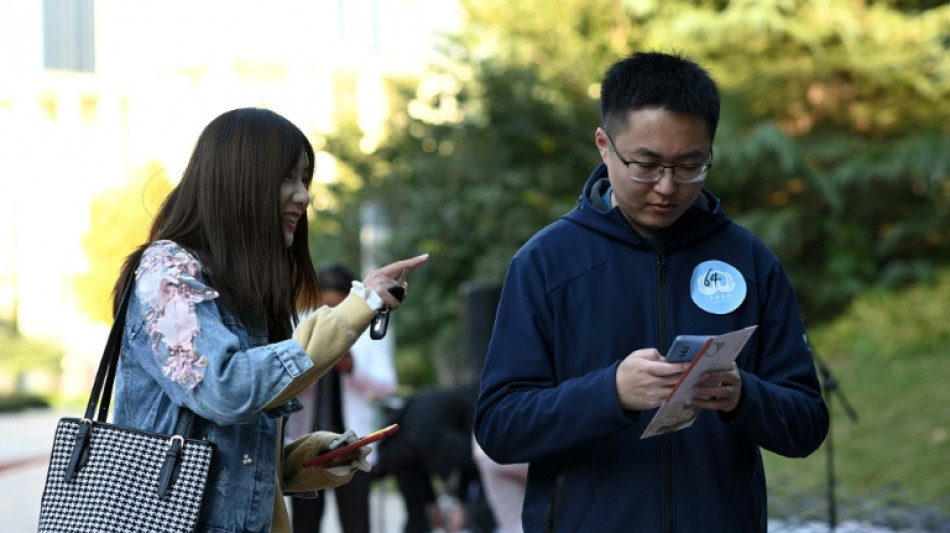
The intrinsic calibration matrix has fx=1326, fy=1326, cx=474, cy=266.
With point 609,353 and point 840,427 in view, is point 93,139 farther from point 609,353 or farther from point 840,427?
point 609,353

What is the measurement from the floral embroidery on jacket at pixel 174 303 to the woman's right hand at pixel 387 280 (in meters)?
0.34

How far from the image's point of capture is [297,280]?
3.21 meters

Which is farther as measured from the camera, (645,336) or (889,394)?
(889,394)

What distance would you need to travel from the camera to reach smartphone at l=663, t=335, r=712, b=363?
99.8 inches

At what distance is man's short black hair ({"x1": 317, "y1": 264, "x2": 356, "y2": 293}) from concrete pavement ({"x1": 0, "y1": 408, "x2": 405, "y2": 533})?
178cm

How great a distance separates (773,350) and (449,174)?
41.3 feet

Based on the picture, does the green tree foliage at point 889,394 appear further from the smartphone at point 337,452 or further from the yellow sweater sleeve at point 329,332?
the yellow sweater sleeve at point 329,332

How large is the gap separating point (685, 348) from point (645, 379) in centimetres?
12

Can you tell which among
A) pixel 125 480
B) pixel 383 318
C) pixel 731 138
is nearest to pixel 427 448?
pixel 383 318

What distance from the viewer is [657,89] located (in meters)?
2.93

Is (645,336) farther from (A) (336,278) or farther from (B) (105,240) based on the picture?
(B) (105,240)

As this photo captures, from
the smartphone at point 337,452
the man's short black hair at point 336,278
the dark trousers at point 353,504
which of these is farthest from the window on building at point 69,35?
the smartphone at point 337,452

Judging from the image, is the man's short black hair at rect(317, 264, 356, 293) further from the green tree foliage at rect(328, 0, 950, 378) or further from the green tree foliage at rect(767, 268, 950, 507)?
the green tree foliage at rect(328, 0, 950, 378)

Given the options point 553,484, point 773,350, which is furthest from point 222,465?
point 773,350
